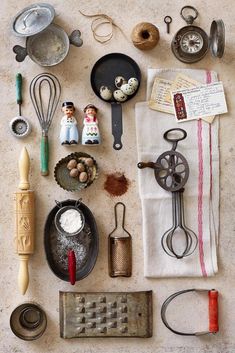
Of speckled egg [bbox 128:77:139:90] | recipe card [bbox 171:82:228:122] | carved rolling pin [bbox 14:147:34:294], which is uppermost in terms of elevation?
speckled egg [bbox 128:77:139:90]

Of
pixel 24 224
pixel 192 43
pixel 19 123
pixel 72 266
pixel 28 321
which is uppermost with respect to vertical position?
pixel 192 43

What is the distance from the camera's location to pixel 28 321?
185cm

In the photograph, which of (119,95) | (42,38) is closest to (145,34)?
(119,95)

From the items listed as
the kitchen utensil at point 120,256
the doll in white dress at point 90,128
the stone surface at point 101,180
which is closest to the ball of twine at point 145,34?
the stone surface at point 101,180

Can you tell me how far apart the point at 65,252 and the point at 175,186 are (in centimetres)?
41

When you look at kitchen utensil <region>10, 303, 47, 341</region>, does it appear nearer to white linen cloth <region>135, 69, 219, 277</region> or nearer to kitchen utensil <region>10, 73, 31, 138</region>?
white linen cloth <region>135, 69, 219, 277</region>

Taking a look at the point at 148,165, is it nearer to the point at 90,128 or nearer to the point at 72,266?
the point at 90,128

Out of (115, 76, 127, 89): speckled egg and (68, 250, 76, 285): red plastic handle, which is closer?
(68, 250, 76, 285): red plastic handle

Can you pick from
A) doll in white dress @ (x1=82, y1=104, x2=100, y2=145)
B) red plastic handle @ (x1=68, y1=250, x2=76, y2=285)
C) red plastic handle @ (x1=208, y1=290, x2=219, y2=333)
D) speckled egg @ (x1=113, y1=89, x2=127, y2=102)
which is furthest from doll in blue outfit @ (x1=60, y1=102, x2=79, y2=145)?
red plastic handle @ (x1=208, y1=290, x2=219, y2=333)

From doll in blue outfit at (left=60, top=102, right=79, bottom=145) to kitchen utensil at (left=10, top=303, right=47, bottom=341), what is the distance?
531 millimetres

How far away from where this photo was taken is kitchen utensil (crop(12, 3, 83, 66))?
1.82m

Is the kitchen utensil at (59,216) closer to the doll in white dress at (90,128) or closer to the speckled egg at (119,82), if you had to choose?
the doll in white dress at (90,128)

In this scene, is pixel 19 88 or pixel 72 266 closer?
pixel 72 266

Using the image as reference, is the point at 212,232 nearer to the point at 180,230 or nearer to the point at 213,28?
the point at 180,230
